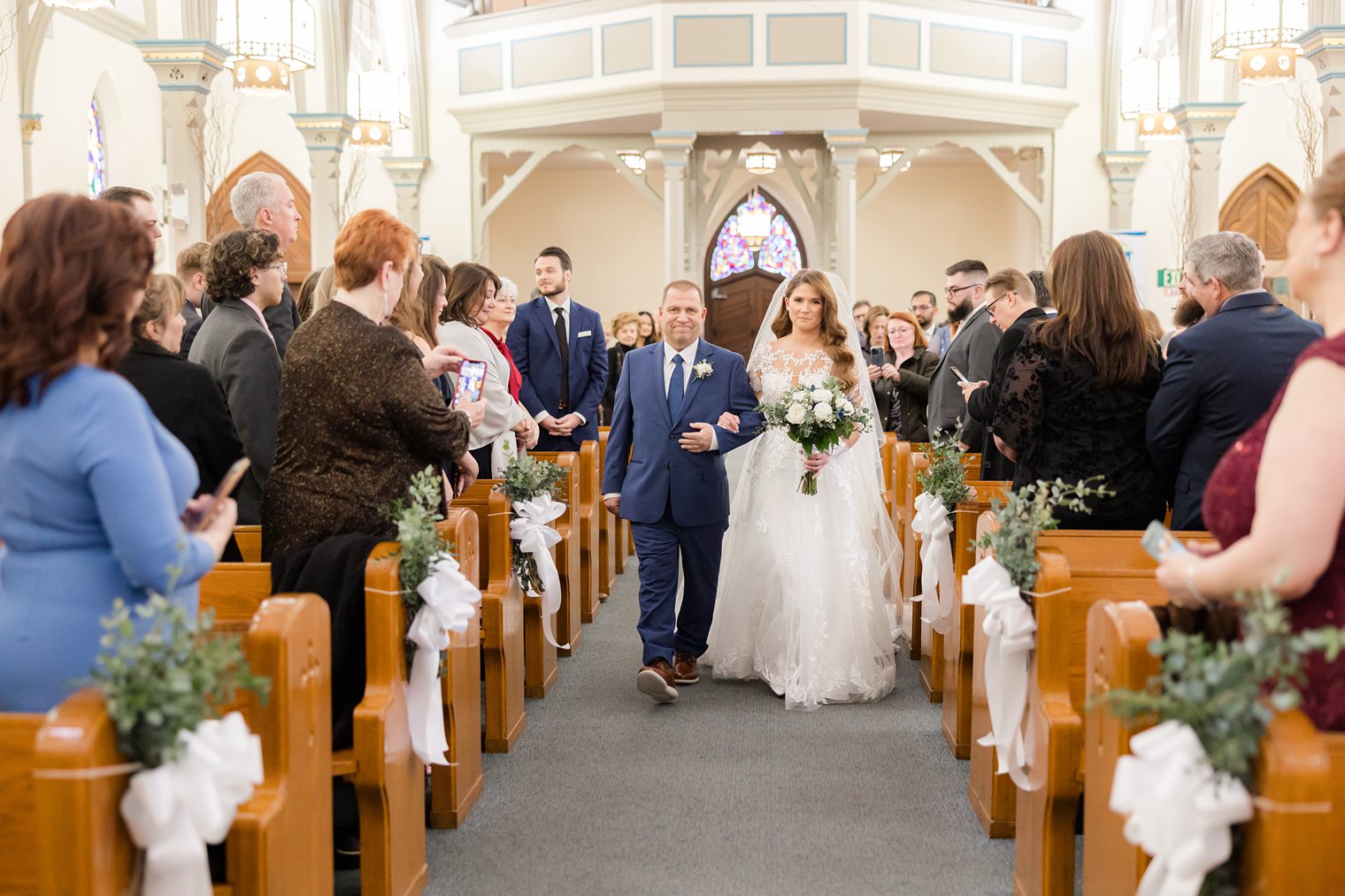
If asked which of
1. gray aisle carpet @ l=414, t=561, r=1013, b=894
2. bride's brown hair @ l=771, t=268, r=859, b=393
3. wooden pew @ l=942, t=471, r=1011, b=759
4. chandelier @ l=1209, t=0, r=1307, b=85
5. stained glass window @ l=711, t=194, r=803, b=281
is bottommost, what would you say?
gray aisle carpet @ l=414, t=561, r=1013, b=894

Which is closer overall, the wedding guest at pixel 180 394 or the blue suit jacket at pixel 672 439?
the wedding guest at pixel 180 394

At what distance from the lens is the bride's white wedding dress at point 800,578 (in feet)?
20.0

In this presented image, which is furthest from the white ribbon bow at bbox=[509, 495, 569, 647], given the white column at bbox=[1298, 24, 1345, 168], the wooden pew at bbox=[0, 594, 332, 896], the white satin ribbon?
the white column at bbox=[1298, 24, 1345, 168]

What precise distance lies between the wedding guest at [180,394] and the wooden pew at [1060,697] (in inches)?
95.3

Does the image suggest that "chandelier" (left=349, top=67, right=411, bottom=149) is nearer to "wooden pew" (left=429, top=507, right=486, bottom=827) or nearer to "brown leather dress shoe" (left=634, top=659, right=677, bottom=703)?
"brown leather dress shoe" (left=634, top=659, right=677, bottom=703)

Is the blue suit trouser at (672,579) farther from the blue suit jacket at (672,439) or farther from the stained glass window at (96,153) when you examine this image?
the stained glass window at (96,153)

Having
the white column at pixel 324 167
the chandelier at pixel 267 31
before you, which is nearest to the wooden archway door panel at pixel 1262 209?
the white column at pixel 324 167

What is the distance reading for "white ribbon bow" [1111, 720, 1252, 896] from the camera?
212 cm

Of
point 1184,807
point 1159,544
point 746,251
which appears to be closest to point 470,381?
point 1159,544

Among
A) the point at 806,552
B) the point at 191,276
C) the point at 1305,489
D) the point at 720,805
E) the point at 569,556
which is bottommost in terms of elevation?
the point at 720,805

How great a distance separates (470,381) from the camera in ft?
14.5

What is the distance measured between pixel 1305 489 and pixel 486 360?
14.5 feet

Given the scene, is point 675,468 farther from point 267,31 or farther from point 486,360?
point 267,31

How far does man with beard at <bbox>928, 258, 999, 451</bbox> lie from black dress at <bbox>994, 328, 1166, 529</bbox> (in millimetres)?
1799
